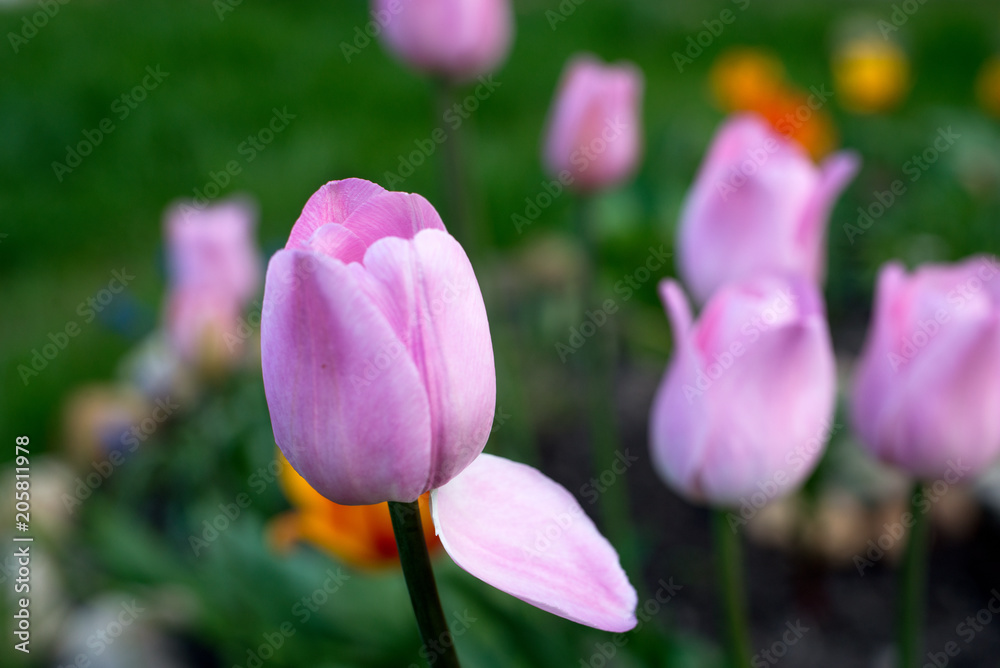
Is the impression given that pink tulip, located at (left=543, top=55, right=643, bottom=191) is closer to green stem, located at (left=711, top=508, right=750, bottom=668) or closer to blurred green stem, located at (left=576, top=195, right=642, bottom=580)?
blurred green stem, located at (left=576, top=195, right=642, bottom=580)

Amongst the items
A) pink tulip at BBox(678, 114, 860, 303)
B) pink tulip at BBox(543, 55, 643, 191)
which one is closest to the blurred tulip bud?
pink tulip at BBox(543, 55, 643, 191)

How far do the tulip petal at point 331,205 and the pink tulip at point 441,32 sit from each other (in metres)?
0.68

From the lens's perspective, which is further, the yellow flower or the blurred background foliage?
the yellow flower

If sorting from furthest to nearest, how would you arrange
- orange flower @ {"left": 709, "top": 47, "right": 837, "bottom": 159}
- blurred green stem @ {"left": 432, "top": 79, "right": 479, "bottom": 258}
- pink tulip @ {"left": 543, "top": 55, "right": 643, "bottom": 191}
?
orange flower @ {"left": 709, "top": 47, "right": 837, "bottom": 159}, blurred green stem @ {"left": 432, "top": 79, "right": 479, "bottom": 258}, pink tulip @ {"left": 543, "top": 55, "right": 643, "bottom": 191}

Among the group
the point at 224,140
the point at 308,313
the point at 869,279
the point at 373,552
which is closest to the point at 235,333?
the point at 373,552

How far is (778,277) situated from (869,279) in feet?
4.41

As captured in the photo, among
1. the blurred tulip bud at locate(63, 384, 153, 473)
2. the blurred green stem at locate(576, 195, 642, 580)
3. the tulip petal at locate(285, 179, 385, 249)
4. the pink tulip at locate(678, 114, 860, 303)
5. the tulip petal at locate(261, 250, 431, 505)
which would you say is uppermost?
the tulip petal at locate(285, 179, 385, 249)

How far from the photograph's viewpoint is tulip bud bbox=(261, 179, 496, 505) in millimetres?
310

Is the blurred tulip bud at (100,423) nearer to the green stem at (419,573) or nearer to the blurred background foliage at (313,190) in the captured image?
the blurred background foliage at (313,190)

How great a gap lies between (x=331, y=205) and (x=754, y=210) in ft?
A: 1.27

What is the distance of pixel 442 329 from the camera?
32cm

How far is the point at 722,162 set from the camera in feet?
2.16

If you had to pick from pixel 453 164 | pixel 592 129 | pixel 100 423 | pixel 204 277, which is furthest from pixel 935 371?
pixel 100 423

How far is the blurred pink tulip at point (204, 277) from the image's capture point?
1.03 m
